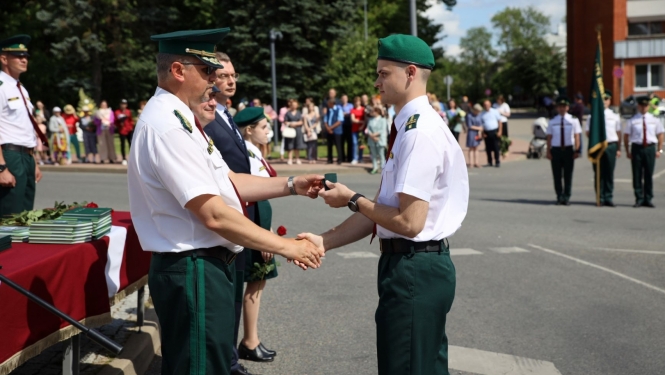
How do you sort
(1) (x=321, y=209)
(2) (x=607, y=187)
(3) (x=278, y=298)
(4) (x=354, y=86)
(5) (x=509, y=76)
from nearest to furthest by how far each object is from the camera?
(3) (x=278, y=298), (1) (x=321, y=209), (2) (x=607, y=187), (4) (x=354, y=86), (5) (x=509, y=76)

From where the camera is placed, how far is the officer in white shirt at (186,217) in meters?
3.63

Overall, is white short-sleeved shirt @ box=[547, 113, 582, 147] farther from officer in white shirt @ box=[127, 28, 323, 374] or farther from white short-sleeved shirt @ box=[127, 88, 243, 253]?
white short-sleeved shirt @ box=[127, 88, 243, 253]

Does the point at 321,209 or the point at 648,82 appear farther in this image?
the point at 648,82

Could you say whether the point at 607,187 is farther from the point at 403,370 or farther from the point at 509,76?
the point at 509,76

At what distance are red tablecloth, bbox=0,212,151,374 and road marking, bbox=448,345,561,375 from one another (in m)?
2.63

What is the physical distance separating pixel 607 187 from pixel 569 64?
208 feet

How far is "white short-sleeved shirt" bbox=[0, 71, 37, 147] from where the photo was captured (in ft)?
24.3

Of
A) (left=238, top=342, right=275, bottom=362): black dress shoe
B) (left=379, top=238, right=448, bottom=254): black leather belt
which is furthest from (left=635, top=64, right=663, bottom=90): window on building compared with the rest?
(left=379, top=238, right=448, bottom=254): black leather belt

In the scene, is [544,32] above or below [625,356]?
above

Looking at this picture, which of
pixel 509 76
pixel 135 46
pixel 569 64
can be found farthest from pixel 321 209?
pixel 509 76

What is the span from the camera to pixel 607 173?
16.1 meters

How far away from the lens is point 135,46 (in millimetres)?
51750

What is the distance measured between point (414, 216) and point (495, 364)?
9.20 feet

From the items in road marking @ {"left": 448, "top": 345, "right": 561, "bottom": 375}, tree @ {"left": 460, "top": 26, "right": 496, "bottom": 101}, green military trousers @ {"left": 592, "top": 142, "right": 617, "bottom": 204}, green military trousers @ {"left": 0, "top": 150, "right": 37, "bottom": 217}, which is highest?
tree @ {"left": 460, "top": 26, "right": 496, "bottom": 101}
